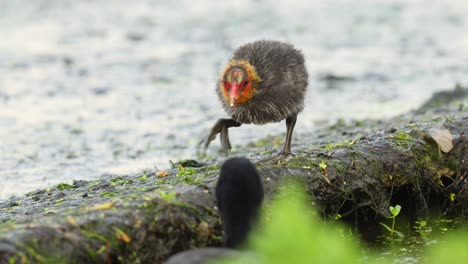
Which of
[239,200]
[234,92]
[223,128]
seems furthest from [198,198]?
[223,128]

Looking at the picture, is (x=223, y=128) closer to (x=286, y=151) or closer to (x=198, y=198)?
(x=286, y=151)

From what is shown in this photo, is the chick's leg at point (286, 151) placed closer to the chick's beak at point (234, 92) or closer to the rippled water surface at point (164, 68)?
the chick's beak at point (234, 92)

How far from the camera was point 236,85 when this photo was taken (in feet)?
22.6

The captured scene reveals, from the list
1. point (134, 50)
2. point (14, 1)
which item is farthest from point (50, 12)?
point (134, 50)

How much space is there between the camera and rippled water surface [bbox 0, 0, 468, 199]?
11227 millimetres

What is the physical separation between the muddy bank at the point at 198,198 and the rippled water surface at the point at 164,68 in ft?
4.53

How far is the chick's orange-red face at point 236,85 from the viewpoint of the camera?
6871mm

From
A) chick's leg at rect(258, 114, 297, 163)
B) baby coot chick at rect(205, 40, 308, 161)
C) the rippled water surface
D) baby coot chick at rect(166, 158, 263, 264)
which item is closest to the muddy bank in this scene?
chick's leg at rect(258, 114, 297, 163)

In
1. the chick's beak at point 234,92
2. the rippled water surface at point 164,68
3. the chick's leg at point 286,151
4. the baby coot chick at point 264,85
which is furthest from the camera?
the rippled water surface at point 164,68

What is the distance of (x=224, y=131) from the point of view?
798 centimetres

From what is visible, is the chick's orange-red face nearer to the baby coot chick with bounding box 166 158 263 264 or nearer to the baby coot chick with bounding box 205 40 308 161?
the baby coot chick with bounding box 205 40 308 161

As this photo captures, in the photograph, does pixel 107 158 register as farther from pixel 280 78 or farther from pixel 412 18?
pixel 412 18

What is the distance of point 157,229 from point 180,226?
17cm

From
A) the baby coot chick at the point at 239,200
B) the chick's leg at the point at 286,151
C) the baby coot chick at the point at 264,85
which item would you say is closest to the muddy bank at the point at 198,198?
the chick's leg at the point at 286,151
